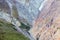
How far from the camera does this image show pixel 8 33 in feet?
4.46

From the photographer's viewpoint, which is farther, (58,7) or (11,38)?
(58,7)

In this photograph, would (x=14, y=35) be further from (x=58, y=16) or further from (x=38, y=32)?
(x=38, y=32)

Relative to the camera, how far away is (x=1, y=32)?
131 cm

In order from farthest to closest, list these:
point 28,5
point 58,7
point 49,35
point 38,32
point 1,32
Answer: point 28,5 → point 38,32 → point 58,7 → point 49,35 → point 1,32

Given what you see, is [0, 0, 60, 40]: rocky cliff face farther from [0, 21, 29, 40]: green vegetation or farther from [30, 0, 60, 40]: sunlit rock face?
[0, 21, 29, 40]: green vegetation

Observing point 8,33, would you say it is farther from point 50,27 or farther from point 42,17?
point 42,17

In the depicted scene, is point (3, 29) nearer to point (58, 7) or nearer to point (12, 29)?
A: point (12, 29)

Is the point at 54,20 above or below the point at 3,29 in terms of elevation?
above

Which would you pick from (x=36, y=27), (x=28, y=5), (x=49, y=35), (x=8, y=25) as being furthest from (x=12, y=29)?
(x=28, y=5)

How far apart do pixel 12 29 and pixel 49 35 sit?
273 cm

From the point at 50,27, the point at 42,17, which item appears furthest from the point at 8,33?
the point at 42,17

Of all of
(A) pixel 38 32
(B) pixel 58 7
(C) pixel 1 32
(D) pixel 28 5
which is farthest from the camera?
(D) pixel 28 5

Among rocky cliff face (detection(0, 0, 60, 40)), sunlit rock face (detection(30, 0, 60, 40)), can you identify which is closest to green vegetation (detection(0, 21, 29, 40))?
rocky cliff face (detection(0, 0, 60, 40))

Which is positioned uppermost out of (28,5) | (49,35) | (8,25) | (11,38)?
(28,5)
